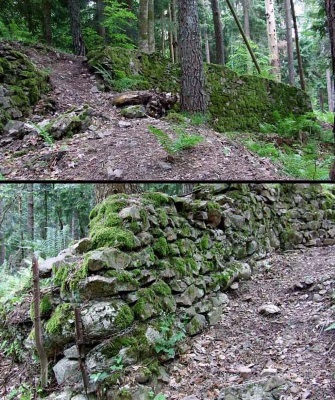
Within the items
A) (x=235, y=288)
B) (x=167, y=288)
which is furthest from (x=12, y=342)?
(x=235, y=288)

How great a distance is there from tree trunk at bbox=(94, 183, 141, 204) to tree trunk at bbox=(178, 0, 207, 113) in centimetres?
166

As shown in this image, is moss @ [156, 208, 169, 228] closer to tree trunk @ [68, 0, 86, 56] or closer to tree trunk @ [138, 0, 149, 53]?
tree trunk @ [138, 0, 149, 53]

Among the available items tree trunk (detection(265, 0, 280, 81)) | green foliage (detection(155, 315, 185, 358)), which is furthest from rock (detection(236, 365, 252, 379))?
tree trunk (detection(265, 0, 280, 81))

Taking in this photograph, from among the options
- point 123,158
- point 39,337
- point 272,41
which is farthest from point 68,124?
point 272,41

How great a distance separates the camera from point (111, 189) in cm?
568

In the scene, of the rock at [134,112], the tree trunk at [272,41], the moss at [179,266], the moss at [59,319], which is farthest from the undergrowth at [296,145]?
the tree trunk at [272,41]

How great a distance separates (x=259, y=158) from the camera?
4.44 m

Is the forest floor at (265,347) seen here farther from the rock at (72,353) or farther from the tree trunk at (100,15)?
the tree trunk at (100,15)

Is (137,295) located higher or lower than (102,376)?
higher

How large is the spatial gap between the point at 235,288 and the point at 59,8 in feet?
34.2

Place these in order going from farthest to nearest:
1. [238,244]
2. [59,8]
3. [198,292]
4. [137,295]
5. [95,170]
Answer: [59,8] → [238,244] → [198,292] → [137,295] → [95,170]

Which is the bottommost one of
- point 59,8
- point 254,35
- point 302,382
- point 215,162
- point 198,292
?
point 302,382

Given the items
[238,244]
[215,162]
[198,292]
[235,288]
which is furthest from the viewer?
[238,244]

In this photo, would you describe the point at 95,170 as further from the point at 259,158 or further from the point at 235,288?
the point at 235,288
